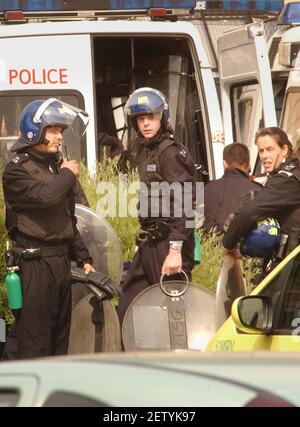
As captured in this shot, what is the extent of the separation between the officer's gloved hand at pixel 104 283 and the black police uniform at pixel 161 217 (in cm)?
45

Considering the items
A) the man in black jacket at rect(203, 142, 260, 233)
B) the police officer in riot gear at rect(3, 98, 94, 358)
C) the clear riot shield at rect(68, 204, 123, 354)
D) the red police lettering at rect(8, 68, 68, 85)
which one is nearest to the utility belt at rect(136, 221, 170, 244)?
the clear riot shield at rect(68, 204, 123, 354)

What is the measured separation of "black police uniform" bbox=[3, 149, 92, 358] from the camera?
759 centimetres

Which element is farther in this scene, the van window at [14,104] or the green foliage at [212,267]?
the van window at [14,104]

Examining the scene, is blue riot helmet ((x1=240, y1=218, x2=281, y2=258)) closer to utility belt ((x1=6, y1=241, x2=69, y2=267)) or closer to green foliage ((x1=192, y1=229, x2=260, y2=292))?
utility belt ((x1=6, y1=241, x2=69, y2=267))

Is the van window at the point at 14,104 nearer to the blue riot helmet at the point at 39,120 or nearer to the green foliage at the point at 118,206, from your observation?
the green foliage at the point at 118,206

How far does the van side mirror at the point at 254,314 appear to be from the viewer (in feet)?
16.7

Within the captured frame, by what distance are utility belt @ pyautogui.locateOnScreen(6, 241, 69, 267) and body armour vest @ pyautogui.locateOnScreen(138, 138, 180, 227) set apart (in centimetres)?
68

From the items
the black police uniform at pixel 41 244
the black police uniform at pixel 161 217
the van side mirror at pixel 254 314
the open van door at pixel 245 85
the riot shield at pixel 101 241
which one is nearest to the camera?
the van side mirror at pixel 254 314

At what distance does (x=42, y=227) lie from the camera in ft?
25.1

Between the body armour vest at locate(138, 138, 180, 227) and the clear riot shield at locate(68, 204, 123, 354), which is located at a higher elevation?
the body armour vest at locate(138, 138, 180, 227)

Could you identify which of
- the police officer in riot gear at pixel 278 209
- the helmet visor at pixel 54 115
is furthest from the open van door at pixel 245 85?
the police officer in riot gear at pixel 278 209

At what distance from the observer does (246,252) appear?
7500 mm

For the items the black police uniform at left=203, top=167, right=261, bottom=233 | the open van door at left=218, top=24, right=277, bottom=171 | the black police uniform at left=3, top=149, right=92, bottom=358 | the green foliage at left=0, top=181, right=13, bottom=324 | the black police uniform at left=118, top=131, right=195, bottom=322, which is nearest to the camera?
A: the black police uniform at left=3, top=149, right=92, bottom=358

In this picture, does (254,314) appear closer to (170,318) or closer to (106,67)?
(170,318)
